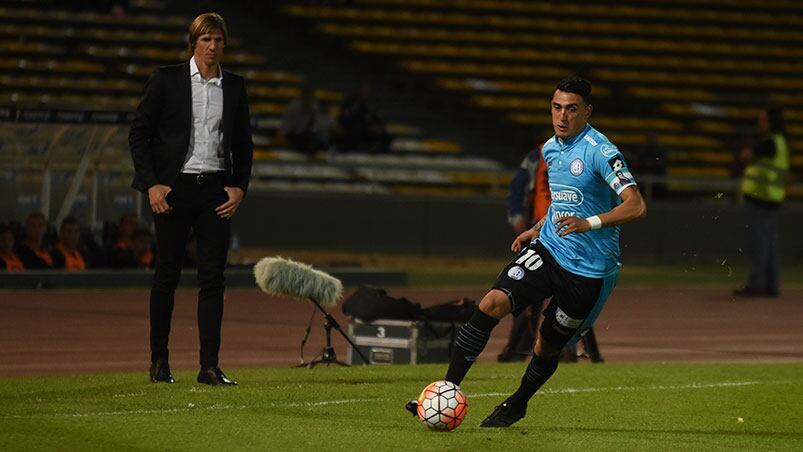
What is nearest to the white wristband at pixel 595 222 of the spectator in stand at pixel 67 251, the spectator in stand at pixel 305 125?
the spectator in stand at pixel 67 251

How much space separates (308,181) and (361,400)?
1709 cm

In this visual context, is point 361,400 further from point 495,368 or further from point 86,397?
point 495,368

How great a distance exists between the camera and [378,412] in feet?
31.3

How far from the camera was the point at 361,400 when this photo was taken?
10102mm

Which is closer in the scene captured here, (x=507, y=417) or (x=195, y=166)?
(x=507, y=417)

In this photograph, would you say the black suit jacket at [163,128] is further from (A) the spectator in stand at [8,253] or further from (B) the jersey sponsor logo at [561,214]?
(A) the spectator in stand at [8,253]

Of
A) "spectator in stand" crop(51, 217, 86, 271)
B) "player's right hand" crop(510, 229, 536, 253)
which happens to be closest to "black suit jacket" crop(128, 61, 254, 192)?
"player's right hand" crop(510, 229, 536, 253)

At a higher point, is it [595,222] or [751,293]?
[595,222]

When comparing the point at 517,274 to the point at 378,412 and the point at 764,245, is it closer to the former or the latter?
the point at 378,412

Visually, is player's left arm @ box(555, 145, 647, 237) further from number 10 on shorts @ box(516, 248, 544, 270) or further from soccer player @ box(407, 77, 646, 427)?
number 10 on shorts @ box(516, 248, 544, 270)

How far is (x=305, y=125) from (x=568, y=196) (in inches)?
719

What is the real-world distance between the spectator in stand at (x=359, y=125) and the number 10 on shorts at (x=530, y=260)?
1899 centimetres

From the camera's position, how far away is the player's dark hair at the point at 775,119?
2088 centimetres

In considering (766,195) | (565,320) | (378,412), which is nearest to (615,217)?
(565,320)
